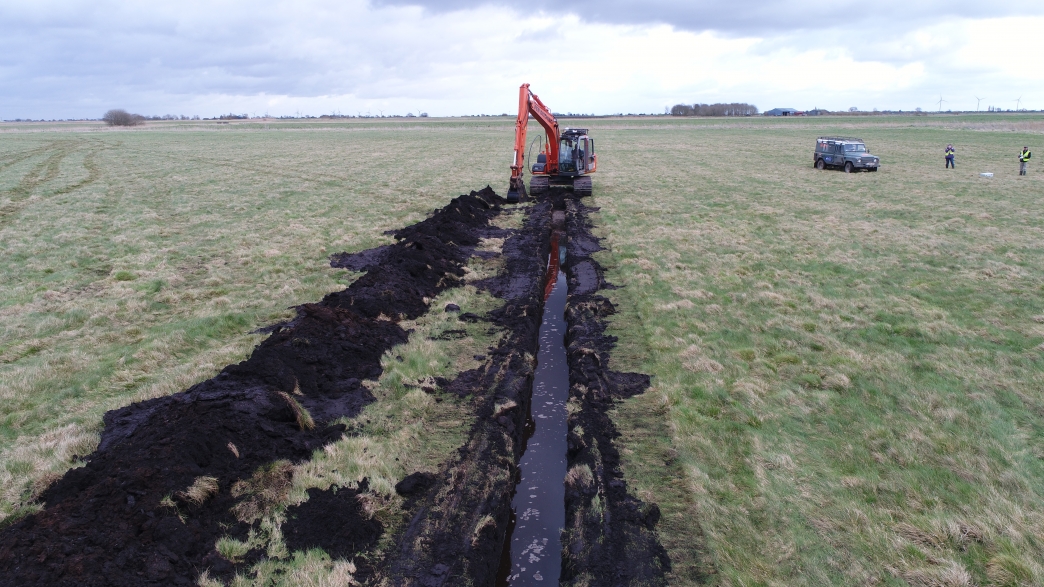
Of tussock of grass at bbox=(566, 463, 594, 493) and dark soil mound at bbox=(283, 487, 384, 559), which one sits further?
tussock of grass at bbox=(566, 463, 594, 493)

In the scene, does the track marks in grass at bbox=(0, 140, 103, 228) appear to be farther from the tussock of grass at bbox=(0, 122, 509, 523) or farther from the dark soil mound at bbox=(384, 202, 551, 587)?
the dark soil mound at bbox=(384, 202, 551, 587)

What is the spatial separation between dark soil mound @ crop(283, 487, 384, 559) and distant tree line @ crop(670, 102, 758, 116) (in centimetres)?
19043

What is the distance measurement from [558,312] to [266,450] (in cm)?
727

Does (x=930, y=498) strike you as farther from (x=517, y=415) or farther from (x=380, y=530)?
(x=380, y=530)

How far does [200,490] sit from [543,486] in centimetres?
382

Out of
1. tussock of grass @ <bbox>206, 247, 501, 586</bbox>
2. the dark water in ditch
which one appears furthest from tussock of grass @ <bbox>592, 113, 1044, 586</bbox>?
tussock of grass @ <bbox>206, 247, 501, 586</bbox>

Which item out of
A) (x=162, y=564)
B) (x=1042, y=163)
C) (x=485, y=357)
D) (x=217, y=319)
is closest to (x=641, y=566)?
(x=162, y=564)

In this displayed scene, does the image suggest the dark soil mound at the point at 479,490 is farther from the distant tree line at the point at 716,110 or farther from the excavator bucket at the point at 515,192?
the distant tree line at the point at 716,110

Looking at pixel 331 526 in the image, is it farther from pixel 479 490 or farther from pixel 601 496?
pixel 601 496

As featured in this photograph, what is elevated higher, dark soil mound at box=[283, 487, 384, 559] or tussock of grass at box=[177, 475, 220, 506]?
tussock of grass at box=[177, 475, 220, 506]

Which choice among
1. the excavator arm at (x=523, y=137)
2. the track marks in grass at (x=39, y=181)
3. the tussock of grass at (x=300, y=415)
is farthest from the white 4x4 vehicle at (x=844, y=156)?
the track marks in grass at (x=39, y=181)

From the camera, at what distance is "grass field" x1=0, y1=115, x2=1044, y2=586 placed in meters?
5.68

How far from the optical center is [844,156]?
35.4 meters

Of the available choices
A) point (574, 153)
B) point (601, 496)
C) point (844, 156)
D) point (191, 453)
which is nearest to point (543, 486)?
point (601, 496)
